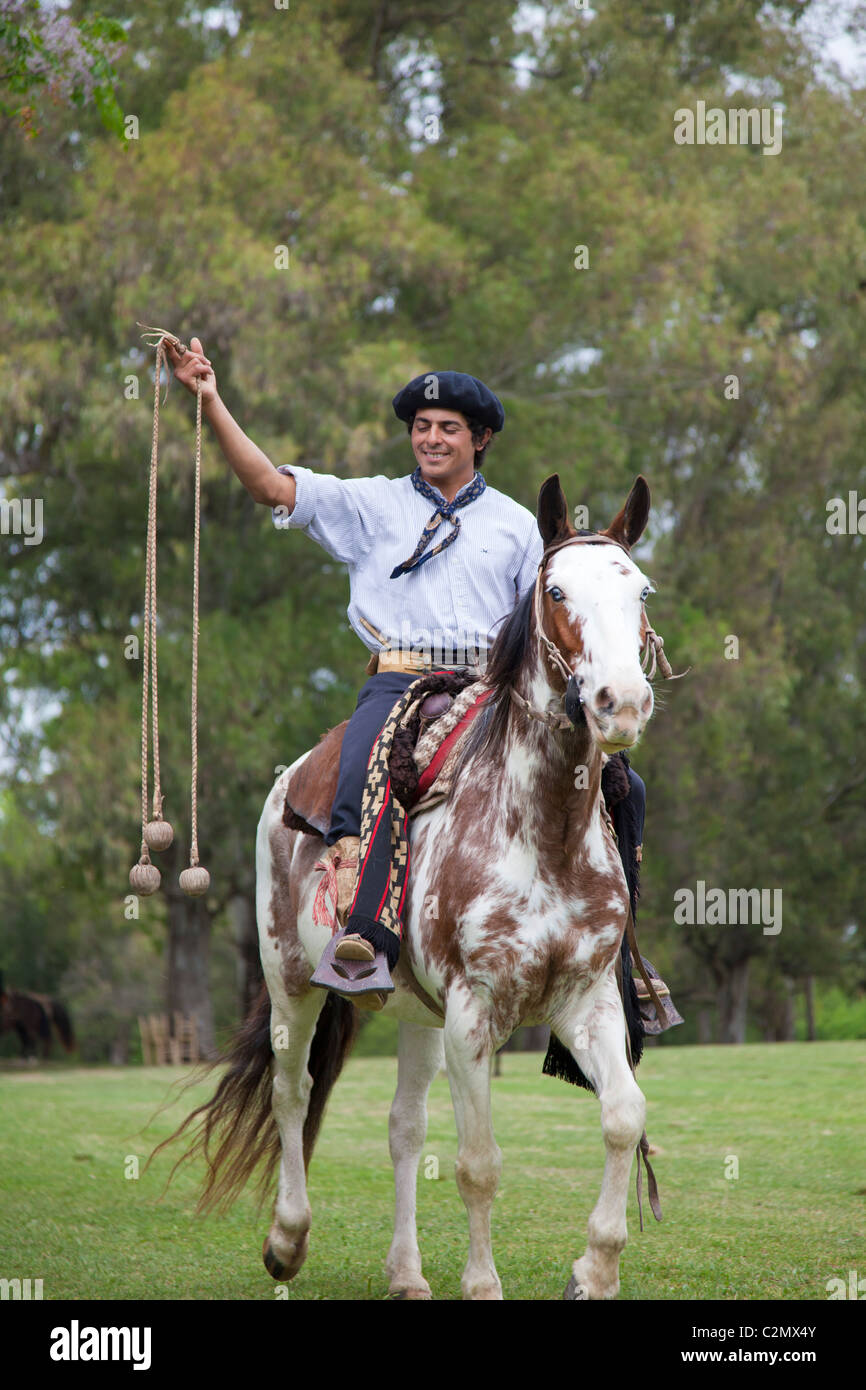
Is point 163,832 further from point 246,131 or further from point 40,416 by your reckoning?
point 246,131

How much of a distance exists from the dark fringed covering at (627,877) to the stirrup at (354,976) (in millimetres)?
684

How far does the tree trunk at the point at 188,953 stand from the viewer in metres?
23.2

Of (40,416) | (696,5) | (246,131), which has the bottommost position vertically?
(40,416)

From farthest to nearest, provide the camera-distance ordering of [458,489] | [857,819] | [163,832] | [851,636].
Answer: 1. [857,819]
2. [851,636]
3. [458,489]
4. [163,832]

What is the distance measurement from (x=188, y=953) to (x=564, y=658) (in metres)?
20.1

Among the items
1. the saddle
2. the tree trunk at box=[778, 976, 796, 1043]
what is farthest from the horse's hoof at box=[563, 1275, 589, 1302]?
the tree trunk at box=[778, 976, 796, 1043]

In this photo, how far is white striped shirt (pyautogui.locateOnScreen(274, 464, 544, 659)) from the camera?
552cm

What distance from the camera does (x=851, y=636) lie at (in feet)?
96.2

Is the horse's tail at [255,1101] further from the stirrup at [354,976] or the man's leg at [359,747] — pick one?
the stirrup at [354,976]

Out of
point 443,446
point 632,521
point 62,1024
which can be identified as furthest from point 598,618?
point 62,1024

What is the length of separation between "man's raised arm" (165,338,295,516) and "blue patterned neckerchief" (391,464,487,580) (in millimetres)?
490

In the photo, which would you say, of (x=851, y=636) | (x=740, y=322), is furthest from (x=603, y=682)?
(x=851, y=636)

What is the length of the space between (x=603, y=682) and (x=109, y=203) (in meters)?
16.7

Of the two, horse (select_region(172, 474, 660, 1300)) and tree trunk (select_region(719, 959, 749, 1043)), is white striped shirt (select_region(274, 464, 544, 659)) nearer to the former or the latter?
horse (select_region(172, 474, 660, 1300))
